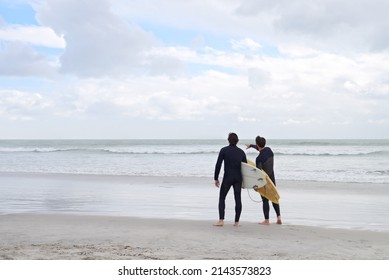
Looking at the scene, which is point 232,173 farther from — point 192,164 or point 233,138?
point 192,164

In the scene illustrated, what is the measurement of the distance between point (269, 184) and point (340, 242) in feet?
6.35

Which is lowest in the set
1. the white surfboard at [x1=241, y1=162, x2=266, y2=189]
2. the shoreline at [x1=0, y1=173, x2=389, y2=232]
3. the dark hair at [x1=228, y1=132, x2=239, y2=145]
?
the shoreline at [x1=0, y1=173, x2=389, y2=232]

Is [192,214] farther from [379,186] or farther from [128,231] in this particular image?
[379,186]

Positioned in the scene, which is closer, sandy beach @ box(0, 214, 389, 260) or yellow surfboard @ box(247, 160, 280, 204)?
sandy beach @ box(0, 214, 389, 260)

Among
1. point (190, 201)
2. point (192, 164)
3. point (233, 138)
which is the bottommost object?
point (190, 201)

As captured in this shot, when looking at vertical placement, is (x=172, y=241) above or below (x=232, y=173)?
below

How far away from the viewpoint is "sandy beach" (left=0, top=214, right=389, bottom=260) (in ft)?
19.6

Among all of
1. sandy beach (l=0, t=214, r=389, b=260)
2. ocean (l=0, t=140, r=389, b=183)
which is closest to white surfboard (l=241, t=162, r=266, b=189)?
sandy beach (l=0, t=214, r=389, b=260)

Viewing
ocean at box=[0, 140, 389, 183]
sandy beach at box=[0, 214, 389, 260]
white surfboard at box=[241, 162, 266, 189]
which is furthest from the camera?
ocean at box=[0, 140, 389, 183]

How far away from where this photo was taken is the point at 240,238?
23.8ft

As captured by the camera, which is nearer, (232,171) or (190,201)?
(232,171)

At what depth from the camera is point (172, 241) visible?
6914 mm

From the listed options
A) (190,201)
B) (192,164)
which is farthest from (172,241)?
(192,164)

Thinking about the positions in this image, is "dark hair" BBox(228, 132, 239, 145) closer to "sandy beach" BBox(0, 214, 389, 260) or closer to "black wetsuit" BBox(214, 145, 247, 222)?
"black wetsuit" BBox(214, 145, 247, 222)
